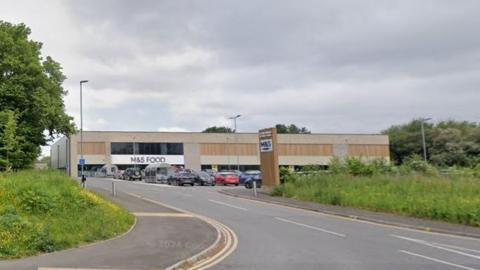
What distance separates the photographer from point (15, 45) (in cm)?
4291

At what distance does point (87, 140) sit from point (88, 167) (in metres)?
5.14

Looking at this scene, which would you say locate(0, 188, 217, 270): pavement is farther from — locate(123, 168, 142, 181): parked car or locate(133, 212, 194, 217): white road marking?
locate(123, 168, 142, 181): parked car

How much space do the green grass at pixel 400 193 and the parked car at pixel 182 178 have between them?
21.9 meters

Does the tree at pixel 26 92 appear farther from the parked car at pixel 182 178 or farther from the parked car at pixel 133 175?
the parked car at pixel 133 175

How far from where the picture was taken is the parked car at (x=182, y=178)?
203ft

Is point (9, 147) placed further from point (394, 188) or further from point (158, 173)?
point (158, 173)

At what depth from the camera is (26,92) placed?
43188 millimetres

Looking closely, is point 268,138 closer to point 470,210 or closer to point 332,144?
point 470,210

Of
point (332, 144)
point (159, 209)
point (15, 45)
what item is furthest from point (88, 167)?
point (159, 209)

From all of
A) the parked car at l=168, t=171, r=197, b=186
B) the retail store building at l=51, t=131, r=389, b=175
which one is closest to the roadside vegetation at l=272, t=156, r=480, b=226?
the parked car at l=168, t=171, r=197, b=186

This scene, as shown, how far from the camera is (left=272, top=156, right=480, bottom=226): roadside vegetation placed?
25.8 m

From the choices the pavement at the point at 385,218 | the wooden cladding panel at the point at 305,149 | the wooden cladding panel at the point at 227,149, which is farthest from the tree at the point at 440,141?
the pavement at the point at 385,218

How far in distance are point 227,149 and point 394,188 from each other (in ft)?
308

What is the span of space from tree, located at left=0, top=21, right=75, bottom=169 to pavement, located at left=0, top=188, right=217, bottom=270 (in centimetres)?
2217
